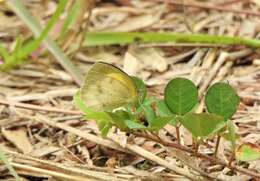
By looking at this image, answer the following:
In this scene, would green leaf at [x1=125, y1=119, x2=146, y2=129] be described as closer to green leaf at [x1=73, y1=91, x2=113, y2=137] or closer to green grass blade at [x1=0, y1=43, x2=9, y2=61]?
green leaf at [x1=73, y1=91, x2=113, y2=137]

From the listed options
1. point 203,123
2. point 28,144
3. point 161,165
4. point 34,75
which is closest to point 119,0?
point 34,75

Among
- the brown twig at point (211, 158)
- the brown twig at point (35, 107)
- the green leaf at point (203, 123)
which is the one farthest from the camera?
the brown twig at point (35, 107)

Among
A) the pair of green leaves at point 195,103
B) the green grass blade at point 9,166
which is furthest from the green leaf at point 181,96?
the green grass blade at point 9,166

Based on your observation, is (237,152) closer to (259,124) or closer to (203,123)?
(203,123)

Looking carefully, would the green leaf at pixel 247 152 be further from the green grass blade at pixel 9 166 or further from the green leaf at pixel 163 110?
the green grass blade at pixel 9 166

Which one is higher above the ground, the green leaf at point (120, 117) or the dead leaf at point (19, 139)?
the dead leaf at point (19, 139)

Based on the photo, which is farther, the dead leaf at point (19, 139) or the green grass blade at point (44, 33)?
the green grass blade at point (44, 33)

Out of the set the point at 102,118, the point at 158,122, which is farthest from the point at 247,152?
the point at 102,118
